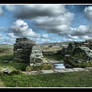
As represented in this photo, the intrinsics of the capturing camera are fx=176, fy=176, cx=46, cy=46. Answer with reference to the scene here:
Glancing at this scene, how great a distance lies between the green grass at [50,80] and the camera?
454 cm

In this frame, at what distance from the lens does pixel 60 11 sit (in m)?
4.90

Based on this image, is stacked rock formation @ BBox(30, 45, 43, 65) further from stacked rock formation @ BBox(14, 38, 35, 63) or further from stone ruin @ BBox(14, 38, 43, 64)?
stacked rock formation @ BBox(14, 38, 35, 63)

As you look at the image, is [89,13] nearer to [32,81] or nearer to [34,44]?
[34,44]

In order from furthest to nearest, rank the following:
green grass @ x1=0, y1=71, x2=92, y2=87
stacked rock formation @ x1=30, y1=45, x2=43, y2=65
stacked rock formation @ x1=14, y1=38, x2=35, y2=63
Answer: stacked rock formation @ x1=14, y1=38, x2=35, y2=63
stacked rock formation @ x1=30, y1=45, x2=43, y2=65
green grass @ x1=0, y1=71, x2=92, y2=87

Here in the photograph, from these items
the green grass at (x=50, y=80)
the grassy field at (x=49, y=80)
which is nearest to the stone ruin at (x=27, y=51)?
the grassy field at (x=49, y=80)

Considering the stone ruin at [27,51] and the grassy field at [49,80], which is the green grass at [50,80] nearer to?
the grassy field at [49,80]

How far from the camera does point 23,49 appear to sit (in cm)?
552

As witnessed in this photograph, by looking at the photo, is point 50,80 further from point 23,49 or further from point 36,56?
point 23,49

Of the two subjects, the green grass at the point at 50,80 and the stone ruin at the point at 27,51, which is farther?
the stone ruin at the point at 27,51

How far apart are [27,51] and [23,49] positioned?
0.15 m

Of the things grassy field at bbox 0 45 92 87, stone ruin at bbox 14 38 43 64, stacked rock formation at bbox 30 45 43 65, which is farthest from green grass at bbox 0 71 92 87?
stone ruin at bbox 14 38 43 64

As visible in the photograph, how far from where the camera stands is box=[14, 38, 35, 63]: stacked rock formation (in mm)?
5190

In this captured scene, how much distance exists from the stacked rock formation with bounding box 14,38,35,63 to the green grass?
675mm

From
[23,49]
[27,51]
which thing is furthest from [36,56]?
[23,49]
